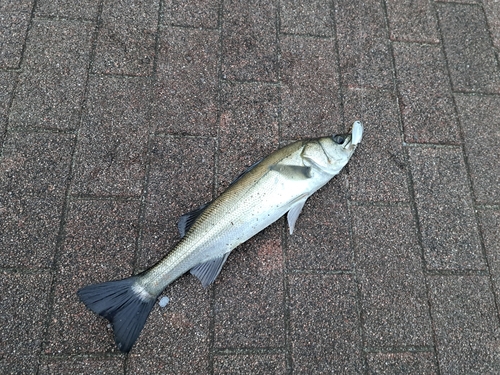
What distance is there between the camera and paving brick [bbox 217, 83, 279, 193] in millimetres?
3461

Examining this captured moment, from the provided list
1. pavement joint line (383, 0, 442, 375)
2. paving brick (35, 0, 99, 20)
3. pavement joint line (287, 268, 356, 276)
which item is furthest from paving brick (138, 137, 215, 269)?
pavement joint line (383, 0, 442, 375)

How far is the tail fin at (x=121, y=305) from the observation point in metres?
2.77

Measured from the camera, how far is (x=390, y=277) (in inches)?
130

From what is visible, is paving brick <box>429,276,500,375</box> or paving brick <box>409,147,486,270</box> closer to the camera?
paving brick <box>429,276,500,375</box>

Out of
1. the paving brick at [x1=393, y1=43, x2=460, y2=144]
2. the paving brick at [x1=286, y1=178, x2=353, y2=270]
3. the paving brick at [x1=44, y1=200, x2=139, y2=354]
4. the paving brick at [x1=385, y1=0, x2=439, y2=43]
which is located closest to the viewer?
the paving brick at [x1=44, y1=200, x2=139, y2=354]

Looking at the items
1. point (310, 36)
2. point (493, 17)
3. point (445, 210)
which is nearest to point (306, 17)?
point (310, 36)

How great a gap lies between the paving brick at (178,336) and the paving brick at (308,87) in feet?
5.19

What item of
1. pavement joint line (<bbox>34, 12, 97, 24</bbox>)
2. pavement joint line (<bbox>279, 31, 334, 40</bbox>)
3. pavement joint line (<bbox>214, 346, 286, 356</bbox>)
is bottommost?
pavement joint line (<bbox>214, 346, 286, 356</bbox>)

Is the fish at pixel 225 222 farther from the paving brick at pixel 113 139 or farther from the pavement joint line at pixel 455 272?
the pavement joint line at pixel 455 272

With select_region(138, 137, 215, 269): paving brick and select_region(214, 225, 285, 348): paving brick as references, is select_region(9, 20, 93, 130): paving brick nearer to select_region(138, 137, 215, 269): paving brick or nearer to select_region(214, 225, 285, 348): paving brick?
select_region(138, 137, 215, 269): paving brick

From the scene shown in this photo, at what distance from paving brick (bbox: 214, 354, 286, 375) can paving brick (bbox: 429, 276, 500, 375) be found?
50.0 inches

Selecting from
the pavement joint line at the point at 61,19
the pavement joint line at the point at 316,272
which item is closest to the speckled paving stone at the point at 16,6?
the pavement joint line at the point at 61,19

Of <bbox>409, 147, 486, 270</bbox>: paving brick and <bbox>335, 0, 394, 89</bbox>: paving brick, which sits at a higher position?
<bbox>335, 0, 394, 89</bbox>: paving brick

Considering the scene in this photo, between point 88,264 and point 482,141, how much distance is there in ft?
11.9
